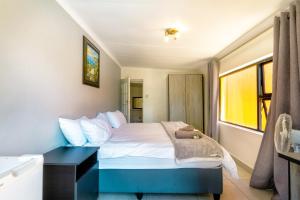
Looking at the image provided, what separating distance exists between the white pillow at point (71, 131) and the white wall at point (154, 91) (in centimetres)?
407

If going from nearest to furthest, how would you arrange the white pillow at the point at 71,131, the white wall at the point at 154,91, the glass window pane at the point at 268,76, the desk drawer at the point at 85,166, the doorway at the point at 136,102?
the desk drawer at the point at 85,166
the white pillow at the point at 71,131
the glass window pane at the point at 268,76
the white wall at the point at 154,91
the doorway at the point at 136,102

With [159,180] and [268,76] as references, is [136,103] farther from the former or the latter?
[159,180]

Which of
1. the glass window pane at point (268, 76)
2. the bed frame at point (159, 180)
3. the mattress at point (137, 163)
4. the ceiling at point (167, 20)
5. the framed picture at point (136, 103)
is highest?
the ceiling at point (167, 20)

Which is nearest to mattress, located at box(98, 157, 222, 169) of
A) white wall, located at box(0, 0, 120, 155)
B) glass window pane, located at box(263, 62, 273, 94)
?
white wall, located at box(0, 0, 120, 155)

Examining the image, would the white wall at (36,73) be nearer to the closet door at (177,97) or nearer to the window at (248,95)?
the window at (248,95)

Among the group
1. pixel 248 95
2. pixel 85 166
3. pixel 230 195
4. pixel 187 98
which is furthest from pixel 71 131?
pixel 187 98

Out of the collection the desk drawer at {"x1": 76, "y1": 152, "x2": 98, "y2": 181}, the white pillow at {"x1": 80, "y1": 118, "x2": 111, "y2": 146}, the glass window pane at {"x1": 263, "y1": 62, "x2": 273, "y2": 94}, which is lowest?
the desk drawer at {"x1": 76, "y1": 152, "x2": 98, "y2": 181}

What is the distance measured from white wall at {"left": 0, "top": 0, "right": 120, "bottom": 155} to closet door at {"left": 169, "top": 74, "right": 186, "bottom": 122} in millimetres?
3603

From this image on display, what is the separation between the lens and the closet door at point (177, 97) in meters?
5.70

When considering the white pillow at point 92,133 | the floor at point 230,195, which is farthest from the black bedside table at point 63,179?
the floor at point 230,195

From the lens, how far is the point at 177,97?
5.74m

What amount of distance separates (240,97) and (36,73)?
367 cm

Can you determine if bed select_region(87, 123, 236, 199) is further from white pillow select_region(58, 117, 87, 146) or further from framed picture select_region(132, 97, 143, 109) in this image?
framed picture select_region(132, 97, 143, 109)

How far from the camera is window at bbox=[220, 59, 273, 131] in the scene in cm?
297
